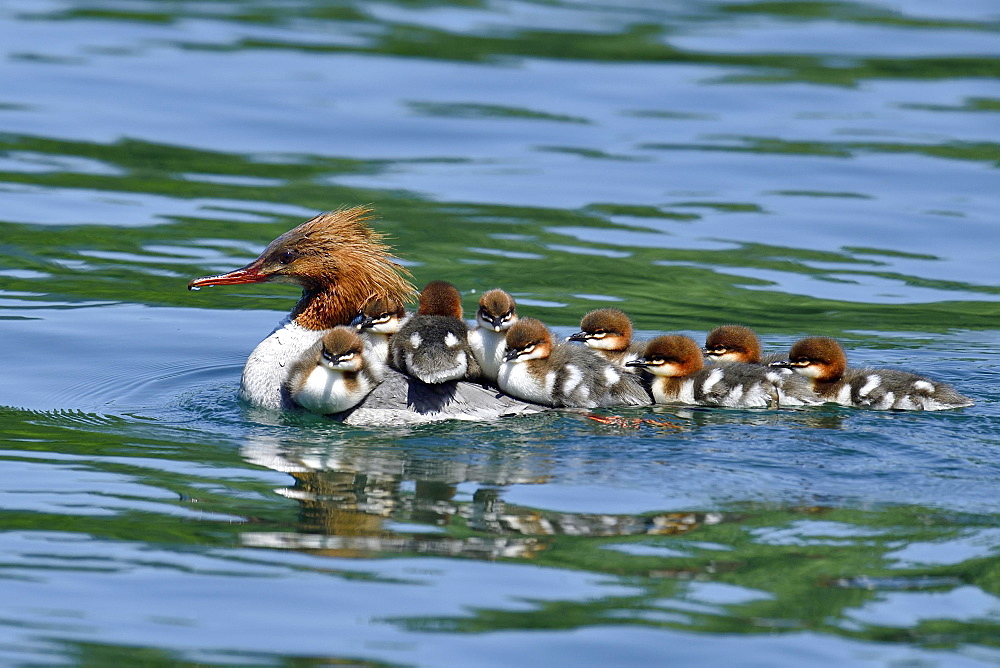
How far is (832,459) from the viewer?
709 centimetres

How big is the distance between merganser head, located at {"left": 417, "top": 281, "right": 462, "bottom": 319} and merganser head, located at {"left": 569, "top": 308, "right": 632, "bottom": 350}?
2.29 ft

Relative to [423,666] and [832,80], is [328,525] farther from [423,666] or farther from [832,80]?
[832,80]

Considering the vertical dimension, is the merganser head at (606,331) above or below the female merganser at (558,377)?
above

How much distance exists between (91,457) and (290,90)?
9.28 meters

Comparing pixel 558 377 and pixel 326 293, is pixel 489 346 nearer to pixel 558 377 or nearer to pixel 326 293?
pixel 558 377

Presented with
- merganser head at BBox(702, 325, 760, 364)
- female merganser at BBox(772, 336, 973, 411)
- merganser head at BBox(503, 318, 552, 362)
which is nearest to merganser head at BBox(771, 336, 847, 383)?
female merganser at BBox(772, 336, 973, 411)

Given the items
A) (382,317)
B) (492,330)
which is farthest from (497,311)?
(382,317)

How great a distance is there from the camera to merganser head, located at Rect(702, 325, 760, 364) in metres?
8.36

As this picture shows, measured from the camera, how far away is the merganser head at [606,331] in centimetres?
838

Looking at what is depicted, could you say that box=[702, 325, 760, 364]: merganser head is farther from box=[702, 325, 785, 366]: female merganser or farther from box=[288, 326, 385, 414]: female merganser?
box=[288, 326, 385, 414]: female merganser

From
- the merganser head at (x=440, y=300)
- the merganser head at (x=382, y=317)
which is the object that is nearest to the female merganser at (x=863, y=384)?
the merganser head at (x=440, y=300)

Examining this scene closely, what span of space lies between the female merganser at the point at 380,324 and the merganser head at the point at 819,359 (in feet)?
7.32

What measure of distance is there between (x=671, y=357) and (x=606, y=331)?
49 centimetres

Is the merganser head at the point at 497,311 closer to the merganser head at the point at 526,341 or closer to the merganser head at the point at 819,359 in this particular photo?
the merganser head at the point at 526,341
